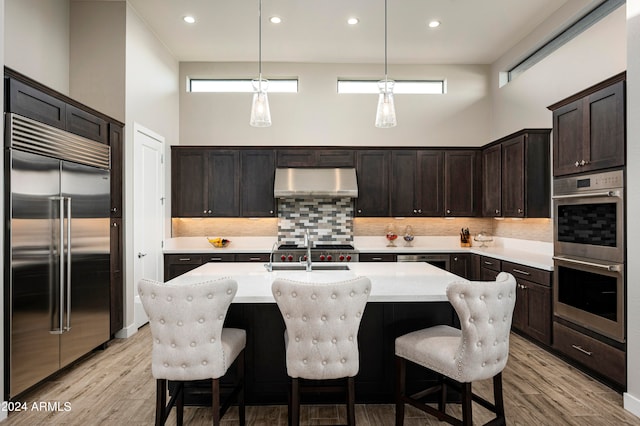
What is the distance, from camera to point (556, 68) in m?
4.58

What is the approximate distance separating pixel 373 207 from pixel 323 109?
5.47 ft

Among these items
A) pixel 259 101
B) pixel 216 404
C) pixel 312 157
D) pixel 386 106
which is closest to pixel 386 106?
pixel 386 106

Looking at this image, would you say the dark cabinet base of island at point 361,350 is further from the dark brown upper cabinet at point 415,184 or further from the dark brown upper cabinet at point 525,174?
the dark brown upper cabinet at point 415,184

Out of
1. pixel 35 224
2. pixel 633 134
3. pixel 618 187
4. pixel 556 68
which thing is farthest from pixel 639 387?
pixel 35 224

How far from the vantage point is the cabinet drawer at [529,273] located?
3.87 m

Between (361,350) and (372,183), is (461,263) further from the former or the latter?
(361,350)

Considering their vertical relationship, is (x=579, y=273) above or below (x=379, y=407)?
above

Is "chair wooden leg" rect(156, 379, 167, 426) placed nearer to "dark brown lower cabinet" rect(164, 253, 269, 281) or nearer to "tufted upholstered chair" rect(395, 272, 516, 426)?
"tufted upholstered chair" rect(395, 272, 516, 426)

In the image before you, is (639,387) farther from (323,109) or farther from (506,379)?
(323,109)

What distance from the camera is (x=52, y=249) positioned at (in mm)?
3141

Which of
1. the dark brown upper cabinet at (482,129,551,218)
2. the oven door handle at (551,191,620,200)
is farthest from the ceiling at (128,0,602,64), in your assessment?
the oven door handle at (551,191,620,200)

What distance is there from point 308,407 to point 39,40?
4.15 meters

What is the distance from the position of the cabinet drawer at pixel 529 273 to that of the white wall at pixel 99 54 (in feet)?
14.7

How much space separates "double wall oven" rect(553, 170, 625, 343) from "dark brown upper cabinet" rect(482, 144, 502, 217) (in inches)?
63.3
